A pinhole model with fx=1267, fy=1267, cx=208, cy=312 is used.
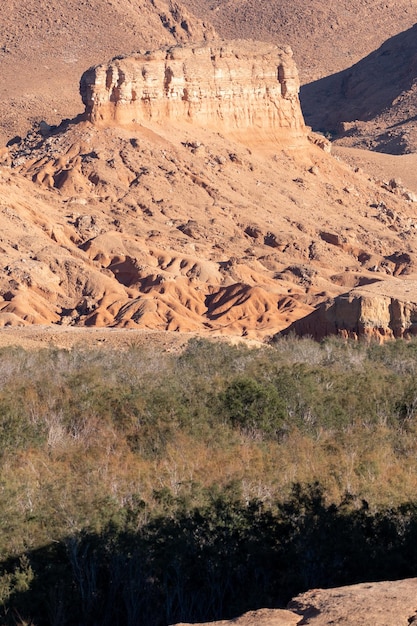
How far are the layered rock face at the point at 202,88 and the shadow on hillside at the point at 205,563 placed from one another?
5388 cm

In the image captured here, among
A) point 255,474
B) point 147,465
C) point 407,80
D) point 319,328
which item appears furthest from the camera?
point 407,80

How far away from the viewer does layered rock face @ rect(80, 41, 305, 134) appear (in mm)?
69062

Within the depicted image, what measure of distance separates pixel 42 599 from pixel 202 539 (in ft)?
7.73

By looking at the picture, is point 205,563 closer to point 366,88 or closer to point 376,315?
point 376,315

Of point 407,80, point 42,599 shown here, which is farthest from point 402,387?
point 407,80

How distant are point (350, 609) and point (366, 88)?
113 meters

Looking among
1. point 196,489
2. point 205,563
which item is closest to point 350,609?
point 205,563

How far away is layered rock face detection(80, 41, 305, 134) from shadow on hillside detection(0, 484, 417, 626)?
2121 inches

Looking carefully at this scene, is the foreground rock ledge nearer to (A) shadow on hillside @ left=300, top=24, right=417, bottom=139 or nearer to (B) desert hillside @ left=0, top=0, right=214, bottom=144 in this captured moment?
(B) desert hillside @ left=0, top=0, right=214, bottom=144

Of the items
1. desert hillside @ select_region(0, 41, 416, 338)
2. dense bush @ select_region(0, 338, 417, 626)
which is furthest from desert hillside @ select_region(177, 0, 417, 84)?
dense bush @ select_region(0, 338, 417, 626)

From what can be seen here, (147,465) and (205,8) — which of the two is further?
(205,8)

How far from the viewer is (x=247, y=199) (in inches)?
2650

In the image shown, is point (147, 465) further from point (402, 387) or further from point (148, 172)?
point (148, 172)

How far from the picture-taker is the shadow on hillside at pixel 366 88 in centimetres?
11694
